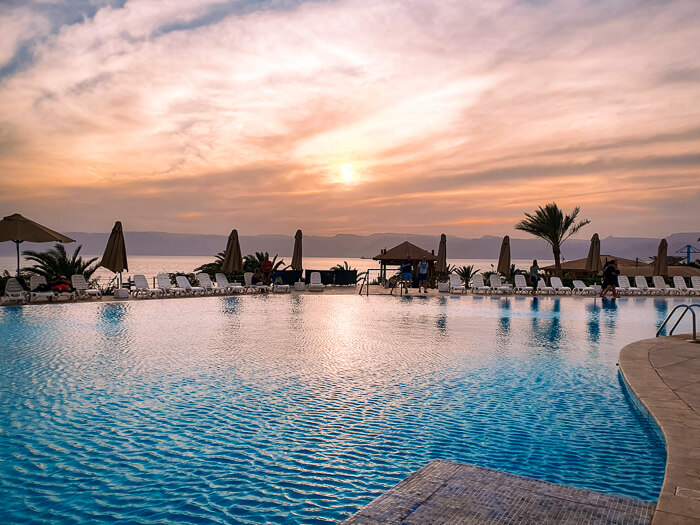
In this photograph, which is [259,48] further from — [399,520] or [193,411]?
[399,520]

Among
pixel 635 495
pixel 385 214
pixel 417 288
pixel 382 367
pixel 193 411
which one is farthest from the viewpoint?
pixel 385 214

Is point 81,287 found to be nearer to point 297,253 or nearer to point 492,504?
point 297,253

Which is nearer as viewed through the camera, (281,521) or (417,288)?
(281,521)

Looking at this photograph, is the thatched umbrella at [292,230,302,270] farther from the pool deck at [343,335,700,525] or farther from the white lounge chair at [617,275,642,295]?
the pool deck at [343,335,700,525]

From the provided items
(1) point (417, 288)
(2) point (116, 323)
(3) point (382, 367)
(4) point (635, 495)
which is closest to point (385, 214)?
(1) point (417, 288)

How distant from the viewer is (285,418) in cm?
530

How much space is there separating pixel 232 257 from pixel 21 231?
25.3 ft

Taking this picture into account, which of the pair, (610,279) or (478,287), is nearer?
(610,279)

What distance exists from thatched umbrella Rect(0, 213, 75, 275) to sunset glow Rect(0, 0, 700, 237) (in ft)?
11.8

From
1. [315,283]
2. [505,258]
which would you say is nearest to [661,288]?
[505,258]

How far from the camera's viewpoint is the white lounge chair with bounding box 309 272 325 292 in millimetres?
22180

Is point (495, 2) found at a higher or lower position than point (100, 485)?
higher

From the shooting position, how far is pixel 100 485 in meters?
3.72

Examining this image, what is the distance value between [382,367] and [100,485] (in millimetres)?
4716
